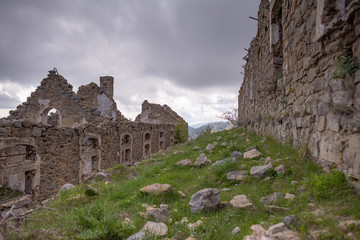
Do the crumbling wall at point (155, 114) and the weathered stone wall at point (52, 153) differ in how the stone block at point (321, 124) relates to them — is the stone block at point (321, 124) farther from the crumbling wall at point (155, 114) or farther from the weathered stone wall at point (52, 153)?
the crumbling wall at point (155, 114)

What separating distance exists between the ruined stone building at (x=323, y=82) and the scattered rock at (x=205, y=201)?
1555 mm

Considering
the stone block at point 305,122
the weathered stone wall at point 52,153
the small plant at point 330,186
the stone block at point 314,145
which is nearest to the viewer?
the small plant at point 330,186

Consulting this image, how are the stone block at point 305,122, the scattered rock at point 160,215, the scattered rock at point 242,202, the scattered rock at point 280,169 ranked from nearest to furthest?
1. the scattered rock at point 242,202
2. the scattered rock at point 160,215
3. the scattered rock at point 280,169
4. the stone block at point 305,122

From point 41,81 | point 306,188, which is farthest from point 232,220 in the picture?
point 41,81

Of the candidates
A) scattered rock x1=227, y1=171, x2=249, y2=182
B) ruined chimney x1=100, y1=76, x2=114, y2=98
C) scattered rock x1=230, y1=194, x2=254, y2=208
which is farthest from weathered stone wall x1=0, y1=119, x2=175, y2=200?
scattered rock x1=230, y1=194, x2=254, y2=208

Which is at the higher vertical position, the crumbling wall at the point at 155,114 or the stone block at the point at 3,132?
the crumbling wall at the point at 155,114

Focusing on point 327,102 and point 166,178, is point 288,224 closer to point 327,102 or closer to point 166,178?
point 327,102

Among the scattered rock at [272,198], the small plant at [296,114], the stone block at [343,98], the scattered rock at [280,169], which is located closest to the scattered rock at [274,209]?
the scattered rock at [272,198]

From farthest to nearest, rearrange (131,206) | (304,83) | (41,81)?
1. (41,81)
2. (304,83)
3. (131,206)

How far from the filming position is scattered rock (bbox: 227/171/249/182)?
394 centimetres

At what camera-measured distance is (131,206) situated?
3.68 metres

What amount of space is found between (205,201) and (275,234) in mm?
1180

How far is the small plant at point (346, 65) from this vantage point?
2.51m

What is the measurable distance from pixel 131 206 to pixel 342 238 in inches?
116
